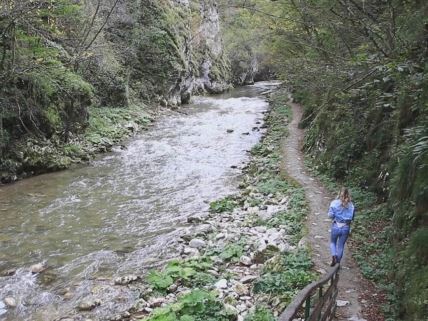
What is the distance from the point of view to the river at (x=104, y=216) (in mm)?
8227

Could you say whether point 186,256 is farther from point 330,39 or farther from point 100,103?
point 100,103

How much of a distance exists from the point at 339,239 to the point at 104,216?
6888 mm

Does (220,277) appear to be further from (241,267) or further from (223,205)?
(223,205)

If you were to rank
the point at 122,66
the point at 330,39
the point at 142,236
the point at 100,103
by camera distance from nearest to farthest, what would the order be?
1. the point at 142,236
2. the point at 330,39
3. the point at 100,103
4. the point at 122,66

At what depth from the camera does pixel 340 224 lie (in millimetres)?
7758

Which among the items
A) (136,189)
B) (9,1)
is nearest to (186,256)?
(136,189)

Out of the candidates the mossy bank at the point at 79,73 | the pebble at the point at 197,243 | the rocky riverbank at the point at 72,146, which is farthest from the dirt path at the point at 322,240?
the mossy bank at the point at 79,73

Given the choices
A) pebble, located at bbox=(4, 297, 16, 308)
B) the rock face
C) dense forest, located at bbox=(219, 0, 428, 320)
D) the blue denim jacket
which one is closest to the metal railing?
dense forest, located at bbox=(219, 0, 428, 320)

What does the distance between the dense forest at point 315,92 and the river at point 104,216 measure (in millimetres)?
1920

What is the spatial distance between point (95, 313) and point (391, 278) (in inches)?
193

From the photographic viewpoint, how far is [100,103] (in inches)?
1036

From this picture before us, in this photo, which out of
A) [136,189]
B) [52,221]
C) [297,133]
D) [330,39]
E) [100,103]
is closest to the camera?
[52,221]

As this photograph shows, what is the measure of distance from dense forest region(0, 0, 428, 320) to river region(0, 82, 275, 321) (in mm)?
1920

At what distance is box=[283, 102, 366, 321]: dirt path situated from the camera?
257 inches
